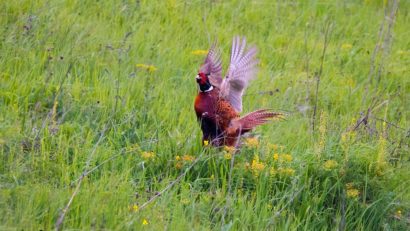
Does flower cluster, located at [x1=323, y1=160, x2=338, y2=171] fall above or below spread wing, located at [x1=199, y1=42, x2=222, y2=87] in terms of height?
below

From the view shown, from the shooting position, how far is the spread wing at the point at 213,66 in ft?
18.6

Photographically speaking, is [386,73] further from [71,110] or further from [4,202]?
[4,202]

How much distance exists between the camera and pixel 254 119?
212 inches

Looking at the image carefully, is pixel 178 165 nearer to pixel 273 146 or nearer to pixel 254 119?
pixel 273 146

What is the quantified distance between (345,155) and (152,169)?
124 centimetres

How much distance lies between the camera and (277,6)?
25.5ft

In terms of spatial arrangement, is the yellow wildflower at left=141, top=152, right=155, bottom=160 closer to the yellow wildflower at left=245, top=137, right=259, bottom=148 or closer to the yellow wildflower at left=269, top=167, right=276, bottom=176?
the yellow wildflower at left=245, top=137, right=259, bottom=148

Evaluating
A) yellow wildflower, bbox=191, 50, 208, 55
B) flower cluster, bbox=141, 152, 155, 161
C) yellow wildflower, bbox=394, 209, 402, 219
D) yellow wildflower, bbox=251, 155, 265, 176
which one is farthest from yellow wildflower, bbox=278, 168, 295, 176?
yellow wildflower, bbox=191, 50, 208, 55

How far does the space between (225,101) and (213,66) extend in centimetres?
37

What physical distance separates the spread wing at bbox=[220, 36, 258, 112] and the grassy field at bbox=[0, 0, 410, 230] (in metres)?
0.32

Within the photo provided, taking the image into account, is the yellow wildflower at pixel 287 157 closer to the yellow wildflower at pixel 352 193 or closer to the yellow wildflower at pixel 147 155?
the yellow wildflower at pixel 352 193

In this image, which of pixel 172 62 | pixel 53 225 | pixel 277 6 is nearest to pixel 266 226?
pixel 53 225

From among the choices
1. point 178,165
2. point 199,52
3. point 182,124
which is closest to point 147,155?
point 178,165

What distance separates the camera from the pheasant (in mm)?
5293
